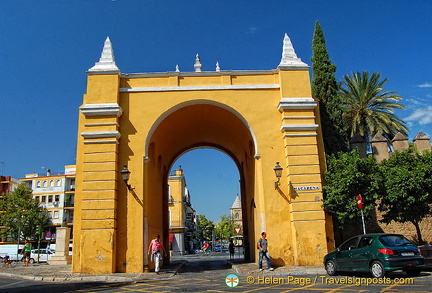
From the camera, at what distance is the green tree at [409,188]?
1396cm

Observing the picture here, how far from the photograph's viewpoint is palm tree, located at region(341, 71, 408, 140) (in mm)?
25672

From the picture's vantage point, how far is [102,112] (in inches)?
581

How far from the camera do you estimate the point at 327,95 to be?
22328 mm

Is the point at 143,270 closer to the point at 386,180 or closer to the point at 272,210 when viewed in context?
the point at 272,210

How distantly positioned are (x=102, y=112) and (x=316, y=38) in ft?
51.6

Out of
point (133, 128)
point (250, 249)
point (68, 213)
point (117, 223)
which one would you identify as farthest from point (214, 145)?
point (68, 213)

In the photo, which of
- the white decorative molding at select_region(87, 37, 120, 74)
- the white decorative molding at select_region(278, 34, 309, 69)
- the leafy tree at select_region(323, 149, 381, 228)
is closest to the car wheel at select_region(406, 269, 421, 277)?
the leafy tree at select_region(323, 149, 381, 228)

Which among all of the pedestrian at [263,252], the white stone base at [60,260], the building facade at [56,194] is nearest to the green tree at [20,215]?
the building facade at [56,194]

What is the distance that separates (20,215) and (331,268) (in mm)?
45456

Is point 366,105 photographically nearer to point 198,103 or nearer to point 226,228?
point 198,103

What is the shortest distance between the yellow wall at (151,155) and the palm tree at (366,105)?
12.0 metres

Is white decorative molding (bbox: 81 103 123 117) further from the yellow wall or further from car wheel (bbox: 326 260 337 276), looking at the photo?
car wheel (bbox: 326 260 337 276)

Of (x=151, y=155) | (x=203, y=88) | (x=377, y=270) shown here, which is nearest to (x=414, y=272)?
(x=377, y=270)

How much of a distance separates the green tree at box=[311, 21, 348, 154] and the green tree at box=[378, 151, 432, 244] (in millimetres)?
5688
